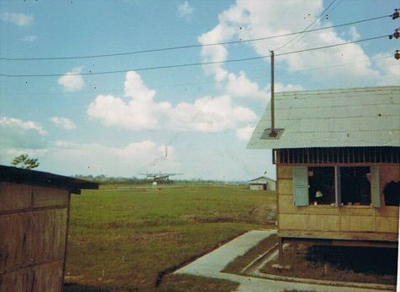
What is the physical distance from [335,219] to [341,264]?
3063mm

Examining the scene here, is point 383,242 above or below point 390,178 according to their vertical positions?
below

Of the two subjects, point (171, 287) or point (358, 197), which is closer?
point (171, 287)

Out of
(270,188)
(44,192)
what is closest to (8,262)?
(44,192)

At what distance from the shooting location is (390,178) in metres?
13.8

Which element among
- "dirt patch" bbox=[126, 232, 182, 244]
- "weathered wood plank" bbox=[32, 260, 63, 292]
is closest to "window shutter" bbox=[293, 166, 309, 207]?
"weathered wood plank" bbox=[32, 260, 63, 292]

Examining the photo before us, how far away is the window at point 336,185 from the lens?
46.5ft

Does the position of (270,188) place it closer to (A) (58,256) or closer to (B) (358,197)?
(B) (358,197)

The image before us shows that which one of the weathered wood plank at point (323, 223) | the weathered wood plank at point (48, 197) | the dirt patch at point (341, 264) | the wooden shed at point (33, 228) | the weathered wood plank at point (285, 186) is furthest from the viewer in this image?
the weathered wood plank at point (285, 186)

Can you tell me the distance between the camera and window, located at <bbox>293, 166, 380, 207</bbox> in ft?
46.5

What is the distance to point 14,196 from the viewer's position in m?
7.66

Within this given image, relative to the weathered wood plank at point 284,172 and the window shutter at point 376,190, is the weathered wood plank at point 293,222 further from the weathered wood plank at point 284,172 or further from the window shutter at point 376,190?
the window shutter at point 376,190

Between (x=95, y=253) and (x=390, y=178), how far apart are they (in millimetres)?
13912

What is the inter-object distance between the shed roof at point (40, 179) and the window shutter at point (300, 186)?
7607 millimetres

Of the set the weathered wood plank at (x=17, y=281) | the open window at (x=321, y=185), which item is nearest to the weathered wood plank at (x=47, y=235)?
the weathered wood plank at (x=17, y=281)
